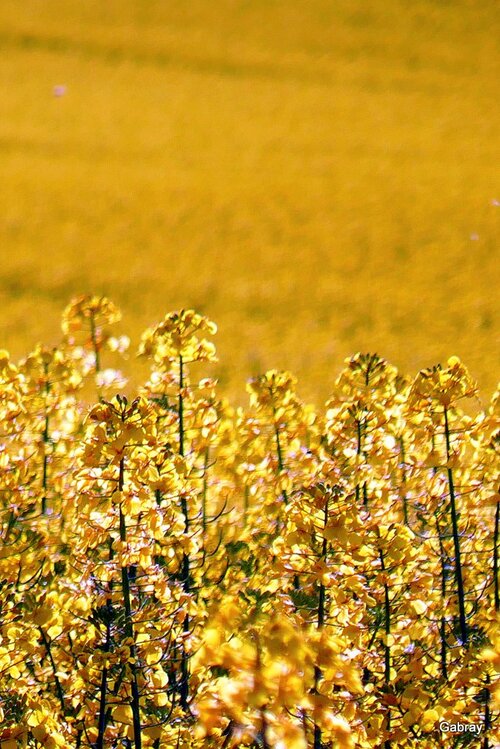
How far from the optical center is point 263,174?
966 cm

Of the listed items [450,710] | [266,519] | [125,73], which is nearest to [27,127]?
[125,73]

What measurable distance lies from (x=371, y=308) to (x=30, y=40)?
7584mm

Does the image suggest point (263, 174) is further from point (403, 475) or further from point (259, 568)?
point (259, 568)

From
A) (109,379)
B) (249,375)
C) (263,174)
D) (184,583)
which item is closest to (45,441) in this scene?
(109,379)

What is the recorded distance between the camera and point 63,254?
8.30 meters

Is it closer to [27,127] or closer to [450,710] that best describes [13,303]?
[27,127]

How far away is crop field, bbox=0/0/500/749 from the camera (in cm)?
165

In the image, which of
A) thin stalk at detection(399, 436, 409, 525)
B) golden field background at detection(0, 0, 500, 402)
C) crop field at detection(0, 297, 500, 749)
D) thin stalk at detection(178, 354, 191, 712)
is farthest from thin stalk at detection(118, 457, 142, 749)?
golden field background at detection(0, 0, 500, 402)

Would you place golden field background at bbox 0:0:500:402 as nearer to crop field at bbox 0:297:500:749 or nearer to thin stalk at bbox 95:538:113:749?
crop field at bbox 0:297:500:749

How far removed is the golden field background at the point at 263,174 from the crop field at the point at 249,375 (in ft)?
0.13

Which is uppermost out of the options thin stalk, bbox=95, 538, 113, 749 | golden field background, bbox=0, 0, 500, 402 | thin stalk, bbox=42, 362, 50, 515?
golden field background, bbox=0, 0, 500, 402

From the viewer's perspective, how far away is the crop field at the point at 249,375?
1649 mm

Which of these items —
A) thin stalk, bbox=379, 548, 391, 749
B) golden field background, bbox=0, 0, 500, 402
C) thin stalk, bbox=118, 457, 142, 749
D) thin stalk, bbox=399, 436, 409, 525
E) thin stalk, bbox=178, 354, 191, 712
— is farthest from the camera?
golden field background, bbox=0, 0, 500, 402

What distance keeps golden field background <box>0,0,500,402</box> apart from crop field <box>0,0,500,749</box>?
4cm
